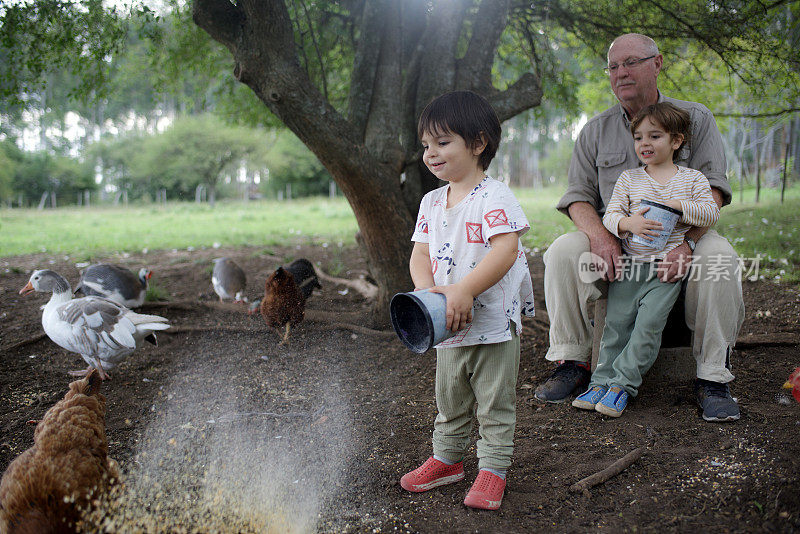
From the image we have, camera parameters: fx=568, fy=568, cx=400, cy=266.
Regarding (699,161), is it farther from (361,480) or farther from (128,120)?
(128,120)

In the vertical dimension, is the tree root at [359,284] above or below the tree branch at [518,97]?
below

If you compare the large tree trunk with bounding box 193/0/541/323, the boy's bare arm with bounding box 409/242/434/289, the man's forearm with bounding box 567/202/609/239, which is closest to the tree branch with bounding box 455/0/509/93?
the large tree trunk with bounding box 193/0/541/323

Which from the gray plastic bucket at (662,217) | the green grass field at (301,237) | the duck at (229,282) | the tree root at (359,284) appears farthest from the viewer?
the green grass field at (301,237)

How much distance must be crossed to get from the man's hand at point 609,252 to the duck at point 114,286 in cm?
421

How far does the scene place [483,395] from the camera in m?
2.30

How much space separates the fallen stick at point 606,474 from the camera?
2.39m

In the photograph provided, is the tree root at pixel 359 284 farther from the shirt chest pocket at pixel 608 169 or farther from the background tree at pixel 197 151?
the background tree at pixel 197 151

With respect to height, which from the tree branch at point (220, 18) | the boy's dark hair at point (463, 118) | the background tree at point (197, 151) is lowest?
the boy's dark hair at point (463, 118)

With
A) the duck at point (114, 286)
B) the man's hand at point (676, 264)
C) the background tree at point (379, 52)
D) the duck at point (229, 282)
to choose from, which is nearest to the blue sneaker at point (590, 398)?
the man's hand at point (676, 264)

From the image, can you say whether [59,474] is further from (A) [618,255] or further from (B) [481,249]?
(A) [618,255]

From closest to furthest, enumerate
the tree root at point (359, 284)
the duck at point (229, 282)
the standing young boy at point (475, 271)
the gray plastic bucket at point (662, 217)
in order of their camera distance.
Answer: the standing young boy at point (475, 271), the gray plastic bucket at point (662, 217), the tree root at point (359, 284), the duck at point (229, 282)

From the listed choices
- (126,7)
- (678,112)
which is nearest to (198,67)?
(126,7)

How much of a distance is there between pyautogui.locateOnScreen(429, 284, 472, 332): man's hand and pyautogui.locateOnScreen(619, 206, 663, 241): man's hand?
1456 millimetres

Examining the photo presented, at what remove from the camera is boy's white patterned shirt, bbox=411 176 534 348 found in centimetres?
218
